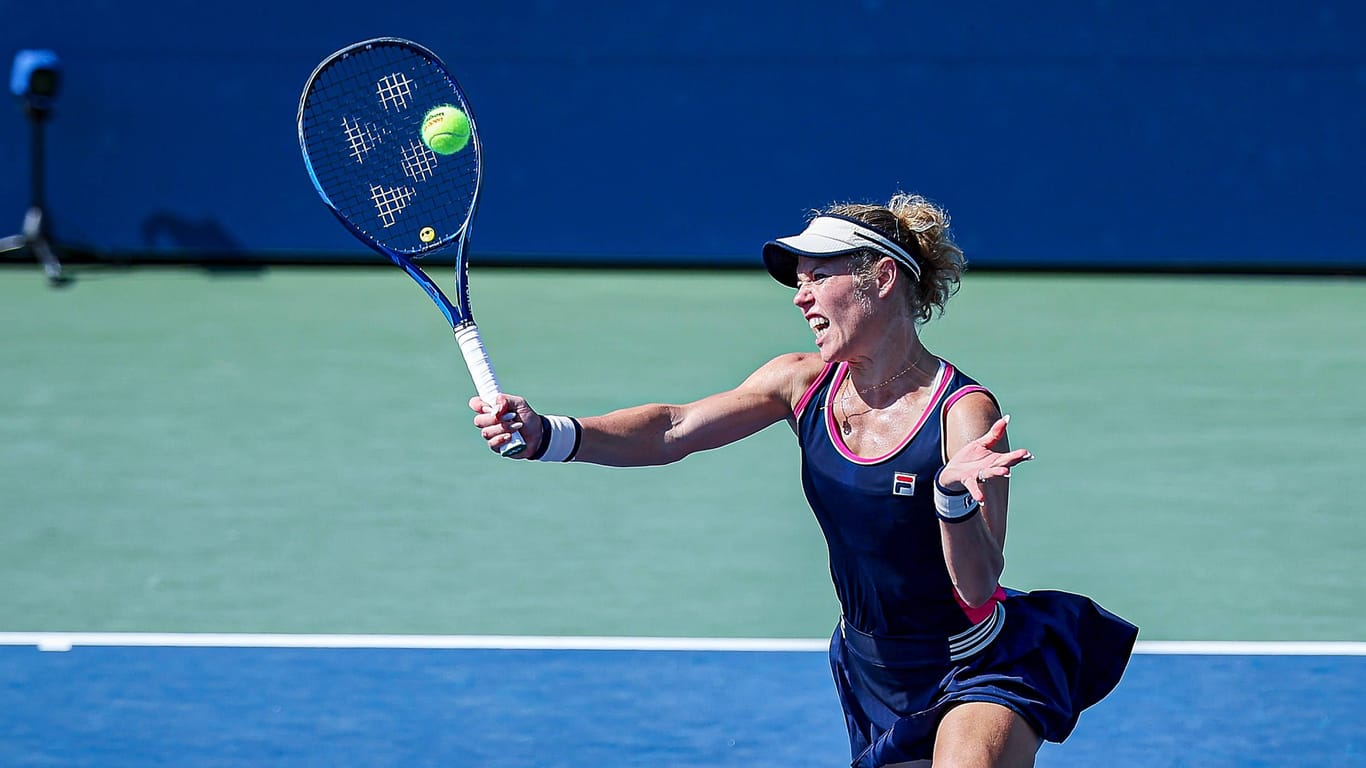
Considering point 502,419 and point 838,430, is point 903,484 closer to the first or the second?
point 838,430

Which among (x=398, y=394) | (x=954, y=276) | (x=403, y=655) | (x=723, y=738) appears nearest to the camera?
(x=954, y=276)

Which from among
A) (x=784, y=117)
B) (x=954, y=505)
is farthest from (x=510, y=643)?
Answer: (x=784, y=117)

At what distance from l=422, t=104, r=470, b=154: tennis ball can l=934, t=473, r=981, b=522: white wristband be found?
1757 mm

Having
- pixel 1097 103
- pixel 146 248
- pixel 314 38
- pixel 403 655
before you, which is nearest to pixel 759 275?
pixel 1097 103

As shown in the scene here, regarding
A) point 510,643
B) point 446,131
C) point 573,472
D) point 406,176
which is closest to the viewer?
point 446,131

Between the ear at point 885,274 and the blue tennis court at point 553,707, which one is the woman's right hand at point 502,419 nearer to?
the ear at point 885,274

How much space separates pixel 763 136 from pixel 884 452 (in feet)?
32.4

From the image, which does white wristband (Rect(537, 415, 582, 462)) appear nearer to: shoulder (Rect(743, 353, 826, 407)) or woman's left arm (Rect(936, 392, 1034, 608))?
shoulder (Rect(743, 353, 826, 407))

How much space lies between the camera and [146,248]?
1355cm

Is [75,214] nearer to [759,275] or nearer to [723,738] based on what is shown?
[759,275]

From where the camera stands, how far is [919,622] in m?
3.73

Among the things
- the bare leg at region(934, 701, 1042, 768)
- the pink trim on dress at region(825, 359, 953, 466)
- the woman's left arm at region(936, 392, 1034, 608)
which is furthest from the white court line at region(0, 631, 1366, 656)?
the woman's left arm at region(936, 392, 1034, 608)

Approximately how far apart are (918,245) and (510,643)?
2295 mm

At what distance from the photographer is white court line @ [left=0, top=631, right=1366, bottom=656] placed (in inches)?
219
